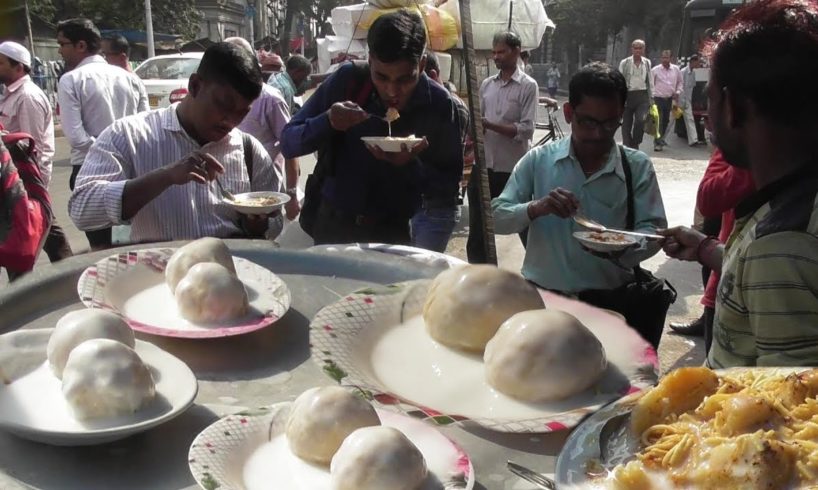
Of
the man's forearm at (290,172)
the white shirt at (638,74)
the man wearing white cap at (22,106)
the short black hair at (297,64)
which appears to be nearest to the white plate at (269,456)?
the man wearing white cap at (22,106)

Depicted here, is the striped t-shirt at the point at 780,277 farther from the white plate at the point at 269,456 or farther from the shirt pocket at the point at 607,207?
the shirt pocket at the point at 607,207

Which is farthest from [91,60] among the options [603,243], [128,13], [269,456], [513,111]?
[128,13]

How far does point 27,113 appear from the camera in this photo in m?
4.70

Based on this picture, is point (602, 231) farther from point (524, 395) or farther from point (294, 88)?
point (294, 88)

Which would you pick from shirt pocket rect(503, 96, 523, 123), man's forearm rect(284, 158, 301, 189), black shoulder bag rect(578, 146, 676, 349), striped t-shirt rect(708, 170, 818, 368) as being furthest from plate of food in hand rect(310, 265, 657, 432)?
shirt pocket rect(503, 96, 523, 123)

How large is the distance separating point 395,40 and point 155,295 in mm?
1304

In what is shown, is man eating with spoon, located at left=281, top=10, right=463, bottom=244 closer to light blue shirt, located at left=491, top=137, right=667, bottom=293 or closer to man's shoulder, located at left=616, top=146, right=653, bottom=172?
light blue shirt, located at left=491, top=137, right=667, bottom=293

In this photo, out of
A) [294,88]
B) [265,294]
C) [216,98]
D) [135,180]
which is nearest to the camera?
[265,294]

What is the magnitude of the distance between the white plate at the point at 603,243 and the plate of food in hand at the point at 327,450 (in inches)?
46.7

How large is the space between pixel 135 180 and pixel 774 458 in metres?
1.99

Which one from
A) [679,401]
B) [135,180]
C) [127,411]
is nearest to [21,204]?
[135,180]

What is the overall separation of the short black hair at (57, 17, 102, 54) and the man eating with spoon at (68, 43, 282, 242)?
3.08m

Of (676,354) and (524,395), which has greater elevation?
(524,395)

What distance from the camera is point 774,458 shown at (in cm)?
95
